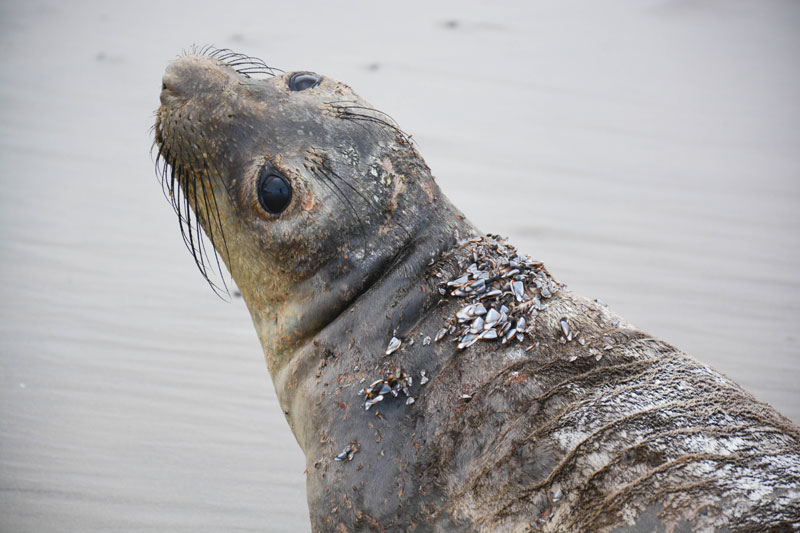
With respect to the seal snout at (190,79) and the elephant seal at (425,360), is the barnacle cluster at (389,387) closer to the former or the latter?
the elephant seal at (425,360)

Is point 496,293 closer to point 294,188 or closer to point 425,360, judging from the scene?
point 425,360

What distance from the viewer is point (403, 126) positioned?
19.1 ft

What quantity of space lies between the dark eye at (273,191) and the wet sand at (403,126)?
1.56 metres

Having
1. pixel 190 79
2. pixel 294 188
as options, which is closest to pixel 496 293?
pixel 294 188

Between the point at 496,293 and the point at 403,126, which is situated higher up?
the point at 496,293

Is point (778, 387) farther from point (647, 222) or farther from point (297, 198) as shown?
point (297, 198)

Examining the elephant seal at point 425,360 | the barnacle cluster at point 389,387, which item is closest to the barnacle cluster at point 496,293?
the elephant seal at point 425,360

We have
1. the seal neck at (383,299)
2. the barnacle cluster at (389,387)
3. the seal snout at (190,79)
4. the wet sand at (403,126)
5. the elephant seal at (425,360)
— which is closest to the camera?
the elephant seal at (425,360)

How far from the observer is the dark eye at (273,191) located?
2.36 metres

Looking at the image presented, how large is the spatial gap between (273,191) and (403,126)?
3.56m

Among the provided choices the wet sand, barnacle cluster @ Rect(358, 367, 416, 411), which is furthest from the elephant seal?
the wet sand

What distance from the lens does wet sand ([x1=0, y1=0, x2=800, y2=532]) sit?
3.58 metres

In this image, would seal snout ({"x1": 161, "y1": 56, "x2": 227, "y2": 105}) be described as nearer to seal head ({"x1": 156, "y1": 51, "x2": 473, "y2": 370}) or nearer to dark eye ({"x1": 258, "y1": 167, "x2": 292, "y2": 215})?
seal head ({"x1": 156, "y1": 51, "x2": 473, "y2": 370})

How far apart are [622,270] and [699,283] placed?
0.48m
